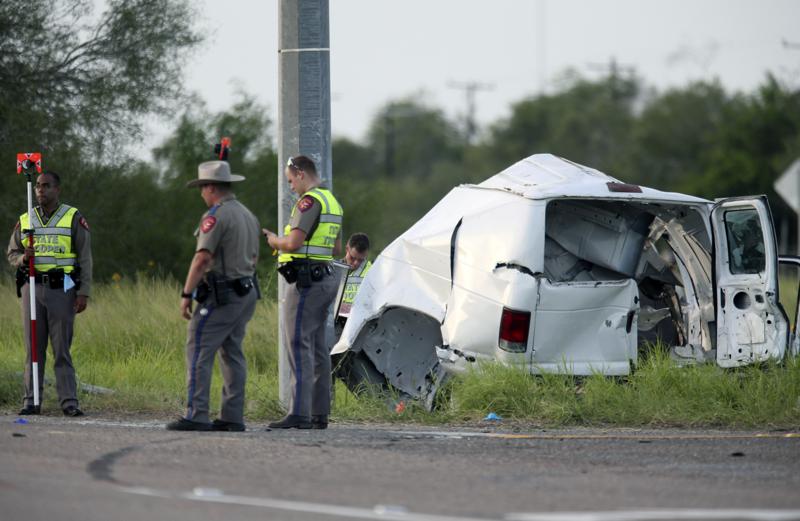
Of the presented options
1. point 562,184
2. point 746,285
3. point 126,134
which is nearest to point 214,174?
point 562,184

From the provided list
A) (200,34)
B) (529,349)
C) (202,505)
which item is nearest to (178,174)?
(200,34)

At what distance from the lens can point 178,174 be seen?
24.0 metres

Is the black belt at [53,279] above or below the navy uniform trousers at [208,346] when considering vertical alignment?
above

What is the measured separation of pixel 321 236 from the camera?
9289 millimetres

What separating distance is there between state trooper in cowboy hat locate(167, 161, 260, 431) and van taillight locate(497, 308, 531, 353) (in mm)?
1822

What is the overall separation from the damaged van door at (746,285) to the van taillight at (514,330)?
163 cm

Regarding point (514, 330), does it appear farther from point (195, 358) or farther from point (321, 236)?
point (195, 358)

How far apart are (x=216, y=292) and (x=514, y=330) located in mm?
2159

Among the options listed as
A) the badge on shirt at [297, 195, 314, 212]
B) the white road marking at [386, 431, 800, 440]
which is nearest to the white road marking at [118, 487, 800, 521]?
the white road marking at [386, 431, 800, 440]

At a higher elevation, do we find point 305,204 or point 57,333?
point 305,204

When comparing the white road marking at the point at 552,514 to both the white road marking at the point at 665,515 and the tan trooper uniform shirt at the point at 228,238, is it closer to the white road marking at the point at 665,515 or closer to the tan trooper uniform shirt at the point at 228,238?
the white road marking at the point at 665,515

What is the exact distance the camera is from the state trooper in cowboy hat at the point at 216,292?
891 cm

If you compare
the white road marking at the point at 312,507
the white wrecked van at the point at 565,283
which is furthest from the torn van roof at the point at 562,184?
the white road marking at the point at 312,507

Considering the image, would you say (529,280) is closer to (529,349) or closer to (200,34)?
(529,349)
